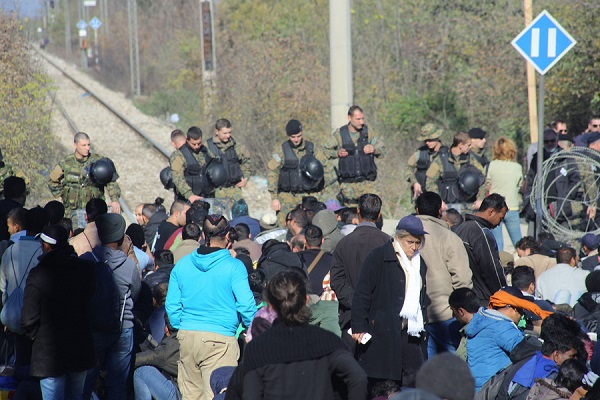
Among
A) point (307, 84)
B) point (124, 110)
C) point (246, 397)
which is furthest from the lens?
point (124, 110)

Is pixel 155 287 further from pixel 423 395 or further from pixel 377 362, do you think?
pixel 423 395

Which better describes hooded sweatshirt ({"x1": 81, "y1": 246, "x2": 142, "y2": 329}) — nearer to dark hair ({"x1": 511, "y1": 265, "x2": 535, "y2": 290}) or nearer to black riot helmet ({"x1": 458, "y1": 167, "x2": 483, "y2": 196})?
dark hair ({"x1": 511, "y1": 265, "x2": 535, "y2": 290})

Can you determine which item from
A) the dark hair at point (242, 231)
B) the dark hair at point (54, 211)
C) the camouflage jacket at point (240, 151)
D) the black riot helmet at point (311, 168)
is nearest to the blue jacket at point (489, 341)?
the dark hair at point (242, 231)

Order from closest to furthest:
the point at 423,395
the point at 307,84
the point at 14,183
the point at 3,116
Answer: the point at 423,395 < the point at 14,183 < the point at 3,116 < the point at 307,84

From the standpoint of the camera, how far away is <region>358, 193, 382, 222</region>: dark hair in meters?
7.41

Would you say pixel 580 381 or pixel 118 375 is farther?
pixel 118 375

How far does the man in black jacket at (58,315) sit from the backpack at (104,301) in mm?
329

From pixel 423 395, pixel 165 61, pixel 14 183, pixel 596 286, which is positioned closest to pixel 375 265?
pixel 596 286

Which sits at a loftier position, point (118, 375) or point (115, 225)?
point (115, 225)

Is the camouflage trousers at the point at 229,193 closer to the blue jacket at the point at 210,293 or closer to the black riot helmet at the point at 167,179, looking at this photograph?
the black riot helmet at the point at 167,179

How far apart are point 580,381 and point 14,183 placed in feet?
20.1

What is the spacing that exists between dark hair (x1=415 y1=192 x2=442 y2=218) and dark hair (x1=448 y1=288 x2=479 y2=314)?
2.24 ft

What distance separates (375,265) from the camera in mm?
6488

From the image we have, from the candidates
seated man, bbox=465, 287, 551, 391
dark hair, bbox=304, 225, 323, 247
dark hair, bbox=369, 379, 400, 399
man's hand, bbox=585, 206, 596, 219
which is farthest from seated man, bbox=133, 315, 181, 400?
man's hand, bbox=585, 206, 596, 219
